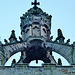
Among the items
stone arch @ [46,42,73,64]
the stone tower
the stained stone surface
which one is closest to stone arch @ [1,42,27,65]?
the stone tower

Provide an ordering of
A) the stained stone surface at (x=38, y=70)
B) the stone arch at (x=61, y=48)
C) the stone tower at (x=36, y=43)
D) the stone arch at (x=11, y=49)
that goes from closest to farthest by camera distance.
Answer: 1. the stained stone surface at (x=38, y=70)
2. the stone arch at (x=11, y=49)
3. the stone arch at (x=61, y=48)
4. the stone tower at (x=36, y=43)

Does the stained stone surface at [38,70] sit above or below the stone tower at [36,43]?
below

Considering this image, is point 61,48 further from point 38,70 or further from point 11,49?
point 38,70

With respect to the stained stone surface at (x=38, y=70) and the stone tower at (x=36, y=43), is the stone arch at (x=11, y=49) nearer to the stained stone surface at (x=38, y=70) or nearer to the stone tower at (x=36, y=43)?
the stone tower at (x=36, y=43)

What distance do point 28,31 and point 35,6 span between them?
4340 mm

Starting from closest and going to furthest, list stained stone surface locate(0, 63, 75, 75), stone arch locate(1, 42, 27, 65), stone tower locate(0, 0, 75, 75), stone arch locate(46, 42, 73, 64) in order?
stained stone surface locate(0, 63, 75, 75)
stone arch locate(1, 42, 27, 65)
stone arch locate(46, 42, 73, 64)
stone tower locate(0, 0, 75, 75)

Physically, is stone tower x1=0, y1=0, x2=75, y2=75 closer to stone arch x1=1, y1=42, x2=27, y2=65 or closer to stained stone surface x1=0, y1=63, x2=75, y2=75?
stone arch x1=1, y1=42, x2=27, y2=65

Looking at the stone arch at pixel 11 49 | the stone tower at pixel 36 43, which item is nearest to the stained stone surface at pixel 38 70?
the stone tower at pixel 36 43

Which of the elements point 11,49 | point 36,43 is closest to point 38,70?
point 11,49

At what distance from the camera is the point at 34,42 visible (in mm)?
29594

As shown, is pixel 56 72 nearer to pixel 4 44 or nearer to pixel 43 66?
pixel 43 66

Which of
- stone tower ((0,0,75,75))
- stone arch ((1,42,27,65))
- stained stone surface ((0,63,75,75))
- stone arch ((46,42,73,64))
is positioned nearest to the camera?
stained stone surface ((0,63,75,75))

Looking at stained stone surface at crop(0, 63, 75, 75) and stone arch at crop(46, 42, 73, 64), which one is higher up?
stone arch at crop(46, 42, 73, 64)

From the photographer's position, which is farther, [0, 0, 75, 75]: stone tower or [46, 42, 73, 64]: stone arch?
[0, 0, 75, 75]: stone tower
